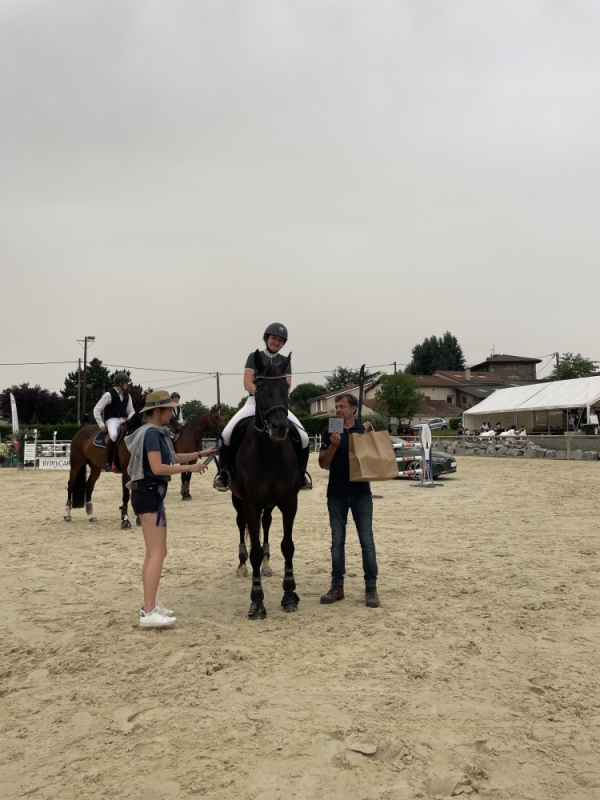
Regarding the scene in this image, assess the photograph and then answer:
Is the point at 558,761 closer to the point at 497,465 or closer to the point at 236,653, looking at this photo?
the point at 236,653

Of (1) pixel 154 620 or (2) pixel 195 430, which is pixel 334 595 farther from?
(2) pixel 195 430

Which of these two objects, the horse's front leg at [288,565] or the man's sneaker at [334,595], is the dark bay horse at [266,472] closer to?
the horse's front leg at [288,565]

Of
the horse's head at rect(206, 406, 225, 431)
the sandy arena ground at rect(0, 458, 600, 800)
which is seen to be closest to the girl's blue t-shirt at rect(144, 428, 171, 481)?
the sandy arena ground at rect(0, 458, 600, 800)

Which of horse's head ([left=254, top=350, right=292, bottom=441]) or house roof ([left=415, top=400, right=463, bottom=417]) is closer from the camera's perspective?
horse's head ([left=254, top=350, right=292, bottom=441])

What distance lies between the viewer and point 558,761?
10.0 ft

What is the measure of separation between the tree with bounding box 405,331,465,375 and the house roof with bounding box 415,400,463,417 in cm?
2225

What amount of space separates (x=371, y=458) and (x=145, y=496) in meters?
2.05

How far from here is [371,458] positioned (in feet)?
18.6

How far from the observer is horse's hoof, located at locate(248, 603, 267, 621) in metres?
5.48

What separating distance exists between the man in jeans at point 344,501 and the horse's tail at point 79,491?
24.2 ft

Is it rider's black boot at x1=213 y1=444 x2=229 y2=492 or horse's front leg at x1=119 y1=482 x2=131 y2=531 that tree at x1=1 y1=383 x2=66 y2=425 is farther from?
rider's black boot at x1=213 y1=444 x2=229 y2=492

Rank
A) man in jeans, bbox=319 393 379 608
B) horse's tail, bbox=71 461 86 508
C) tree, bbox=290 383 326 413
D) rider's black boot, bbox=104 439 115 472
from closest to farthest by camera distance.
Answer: man in jeans, bbox=319 393 379 608
rider's black boot, bbox=104 439 115 472
horse's tail, bbox=71 461 86 508
tree, bbox=290 383 326 413

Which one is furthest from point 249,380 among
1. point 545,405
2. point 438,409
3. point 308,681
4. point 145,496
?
point 438,409

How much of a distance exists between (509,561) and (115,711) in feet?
17.9
